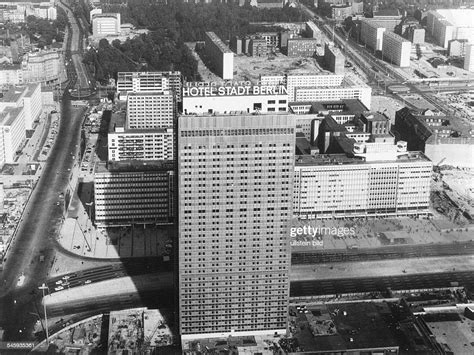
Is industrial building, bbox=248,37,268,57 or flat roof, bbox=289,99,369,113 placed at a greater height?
industrial building, bbox=248,37,268,57

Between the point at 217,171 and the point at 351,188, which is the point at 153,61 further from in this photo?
the point at 217,171

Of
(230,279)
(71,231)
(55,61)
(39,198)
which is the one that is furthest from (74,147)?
(230,279)

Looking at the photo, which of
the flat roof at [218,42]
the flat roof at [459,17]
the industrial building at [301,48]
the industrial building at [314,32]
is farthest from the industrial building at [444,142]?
the industrial building at [314,32]

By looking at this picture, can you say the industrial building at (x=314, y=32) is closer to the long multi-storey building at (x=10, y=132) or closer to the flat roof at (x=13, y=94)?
the flat roof at (x=13, y=94)

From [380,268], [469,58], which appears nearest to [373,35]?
[469,58]

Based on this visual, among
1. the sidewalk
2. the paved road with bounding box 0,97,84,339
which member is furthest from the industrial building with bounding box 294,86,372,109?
the sidewalk

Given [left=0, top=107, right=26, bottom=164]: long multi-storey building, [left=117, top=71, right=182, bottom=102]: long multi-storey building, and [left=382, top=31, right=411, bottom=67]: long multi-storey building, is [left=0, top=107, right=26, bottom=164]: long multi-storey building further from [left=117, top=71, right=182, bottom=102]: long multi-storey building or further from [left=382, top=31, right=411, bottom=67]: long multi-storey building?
[left=382, top=31, right=411, bottom=67]: long multi-storey building
